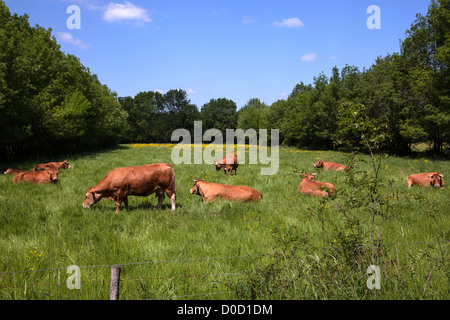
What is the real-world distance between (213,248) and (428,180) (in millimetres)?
11542

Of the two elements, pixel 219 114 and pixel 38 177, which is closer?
pixel 38 177

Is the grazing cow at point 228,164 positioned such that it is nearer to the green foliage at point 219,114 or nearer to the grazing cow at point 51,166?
the grazing cow at point 51,166

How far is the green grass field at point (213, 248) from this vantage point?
136 inches

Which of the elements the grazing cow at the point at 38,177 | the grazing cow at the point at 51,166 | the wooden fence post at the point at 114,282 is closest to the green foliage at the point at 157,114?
the grazing cow at the point at 51,166

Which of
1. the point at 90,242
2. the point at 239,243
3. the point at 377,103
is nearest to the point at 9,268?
the point at 90,242

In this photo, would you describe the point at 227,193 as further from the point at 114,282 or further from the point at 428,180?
the point at 428,180

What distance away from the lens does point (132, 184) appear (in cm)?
883

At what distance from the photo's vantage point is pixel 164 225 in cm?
664

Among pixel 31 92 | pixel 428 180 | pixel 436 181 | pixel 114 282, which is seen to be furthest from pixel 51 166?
pixel 436 181
